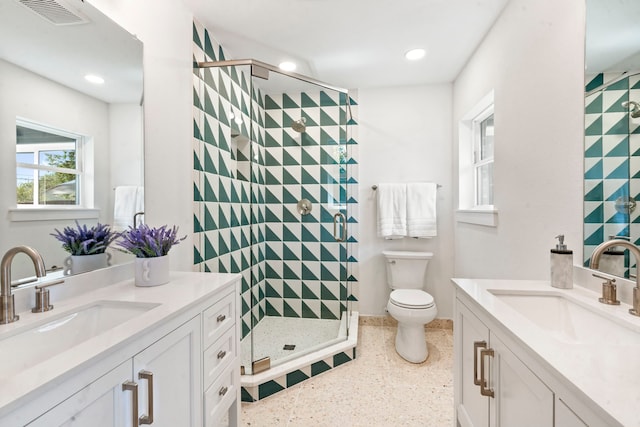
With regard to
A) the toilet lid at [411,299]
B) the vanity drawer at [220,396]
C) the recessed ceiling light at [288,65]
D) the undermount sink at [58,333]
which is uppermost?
the recessed ceiling light at [288,65]

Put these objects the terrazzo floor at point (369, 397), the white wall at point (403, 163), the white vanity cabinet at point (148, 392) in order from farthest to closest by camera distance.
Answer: the white wall at point (403, 163) → the terrazzo floor at point (369, 397) → the white vanity cabinet at point (148, 392)

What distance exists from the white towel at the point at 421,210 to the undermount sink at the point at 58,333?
2136mm

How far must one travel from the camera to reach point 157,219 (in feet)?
4.68

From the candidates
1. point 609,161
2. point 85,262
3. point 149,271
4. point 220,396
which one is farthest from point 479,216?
point 85,262

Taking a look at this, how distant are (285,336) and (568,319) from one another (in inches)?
72.9

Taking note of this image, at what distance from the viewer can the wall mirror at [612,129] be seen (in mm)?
855

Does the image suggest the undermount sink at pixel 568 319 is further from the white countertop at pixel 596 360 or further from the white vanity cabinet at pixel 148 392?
the white vanity cabinet at pixel 148 392

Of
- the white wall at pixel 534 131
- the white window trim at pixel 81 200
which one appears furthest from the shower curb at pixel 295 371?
the white window trim at pixel 81 200

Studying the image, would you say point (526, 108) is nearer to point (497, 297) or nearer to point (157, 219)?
point (497, 297)

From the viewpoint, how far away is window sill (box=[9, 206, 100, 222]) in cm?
86

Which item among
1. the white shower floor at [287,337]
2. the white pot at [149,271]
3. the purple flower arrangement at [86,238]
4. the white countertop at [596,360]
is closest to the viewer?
the white countertop at [596,360]

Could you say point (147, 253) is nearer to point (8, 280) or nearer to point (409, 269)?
point (8, 280)

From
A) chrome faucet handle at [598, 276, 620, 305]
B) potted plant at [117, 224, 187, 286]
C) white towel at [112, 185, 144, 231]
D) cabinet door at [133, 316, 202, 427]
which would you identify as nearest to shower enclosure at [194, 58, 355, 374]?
white towel at [112, 185, 144, 231]

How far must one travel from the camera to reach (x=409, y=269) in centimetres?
246
